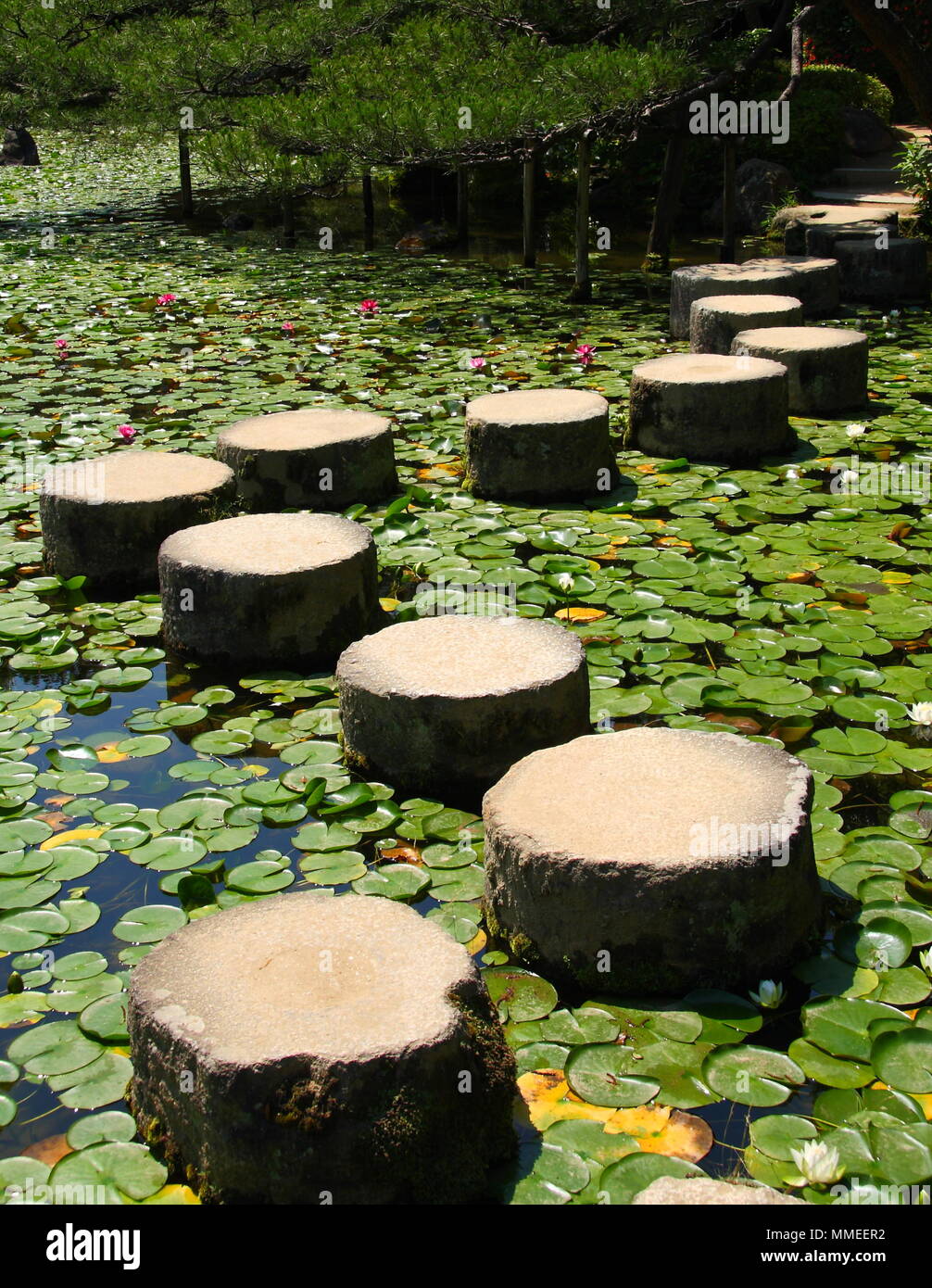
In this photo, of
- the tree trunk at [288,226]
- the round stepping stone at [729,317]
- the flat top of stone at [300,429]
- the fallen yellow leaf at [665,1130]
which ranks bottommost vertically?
the fallen yellow leaf at [665,1130]

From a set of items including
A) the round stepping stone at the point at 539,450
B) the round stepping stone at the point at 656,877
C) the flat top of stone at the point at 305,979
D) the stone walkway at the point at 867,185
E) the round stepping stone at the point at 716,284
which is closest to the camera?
the flat top of stone at the point at 305,979

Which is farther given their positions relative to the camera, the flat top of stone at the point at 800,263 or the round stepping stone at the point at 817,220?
the round stepping stone at the point at 817,220

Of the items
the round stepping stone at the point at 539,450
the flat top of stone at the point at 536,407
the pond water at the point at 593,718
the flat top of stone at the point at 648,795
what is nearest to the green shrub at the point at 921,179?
the pond water at the point at 593,718

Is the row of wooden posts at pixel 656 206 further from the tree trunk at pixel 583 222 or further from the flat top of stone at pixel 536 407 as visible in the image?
the flat top of stone at pixel 536 407

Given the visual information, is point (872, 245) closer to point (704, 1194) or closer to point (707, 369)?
point (707, 369)

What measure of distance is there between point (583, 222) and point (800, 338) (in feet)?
8.27

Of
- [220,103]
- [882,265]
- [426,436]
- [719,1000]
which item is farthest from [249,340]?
[719,1000]

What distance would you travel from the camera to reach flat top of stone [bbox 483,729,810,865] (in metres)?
2.05

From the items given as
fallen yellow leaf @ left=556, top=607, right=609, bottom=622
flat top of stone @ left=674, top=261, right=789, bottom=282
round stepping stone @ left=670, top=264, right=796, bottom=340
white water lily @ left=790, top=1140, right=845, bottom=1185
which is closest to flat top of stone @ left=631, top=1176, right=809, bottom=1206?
white water lily @ left=790, top=1140, right=845, bottom=1185

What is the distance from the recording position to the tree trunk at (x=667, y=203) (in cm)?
815

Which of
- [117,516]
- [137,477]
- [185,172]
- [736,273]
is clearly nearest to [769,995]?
[117,516]

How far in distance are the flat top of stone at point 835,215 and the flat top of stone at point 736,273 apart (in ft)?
5.34
